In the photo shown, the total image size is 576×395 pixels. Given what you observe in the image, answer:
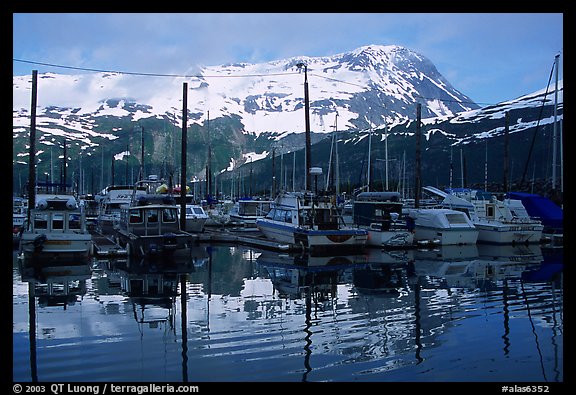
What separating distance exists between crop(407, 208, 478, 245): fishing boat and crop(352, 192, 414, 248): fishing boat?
1.11 meters

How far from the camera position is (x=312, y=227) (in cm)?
3203

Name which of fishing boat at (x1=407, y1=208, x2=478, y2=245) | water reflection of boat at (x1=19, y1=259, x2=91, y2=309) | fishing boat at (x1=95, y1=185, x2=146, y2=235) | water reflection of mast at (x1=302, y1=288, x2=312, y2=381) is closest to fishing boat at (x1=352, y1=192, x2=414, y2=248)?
fishing boat at (x1=407, y1=208, x2=478, y2=245)

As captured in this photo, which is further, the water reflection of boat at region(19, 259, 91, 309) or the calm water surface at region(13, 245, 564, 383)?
the water reflection of boat at region(19, 259, 91, 309)

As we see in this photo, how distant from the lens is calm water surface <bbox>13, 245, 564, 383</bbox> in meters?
9.62

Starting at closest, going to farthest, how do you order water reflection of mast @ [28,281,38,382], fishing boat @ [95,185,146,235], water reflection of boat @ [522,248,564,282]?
water reflection of mast @ [28,281,38,382]
water reflection of boat @ [522,248,564,282]
fishing boat @ [95,185,146,235]

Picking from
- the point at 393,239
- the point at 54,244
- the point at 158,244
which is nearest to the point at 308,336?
the point at 158,244

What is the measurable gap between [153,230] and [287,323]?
1763 centimetres

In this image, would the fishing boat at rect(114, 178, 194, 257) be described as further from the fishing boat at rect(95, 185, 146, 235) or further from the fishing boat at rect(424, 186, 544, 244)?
the fishing boat at rect(424, 186, 544, 244)

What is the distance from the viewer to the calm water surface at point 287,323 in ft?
31.6

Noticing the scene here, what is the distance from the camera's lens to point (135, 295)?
17.7m

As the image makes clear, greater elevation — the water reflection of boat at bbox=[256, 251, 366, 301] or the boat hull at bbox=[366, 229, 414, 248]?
the boat hull at bbox=[366, 229, 414, 248]
